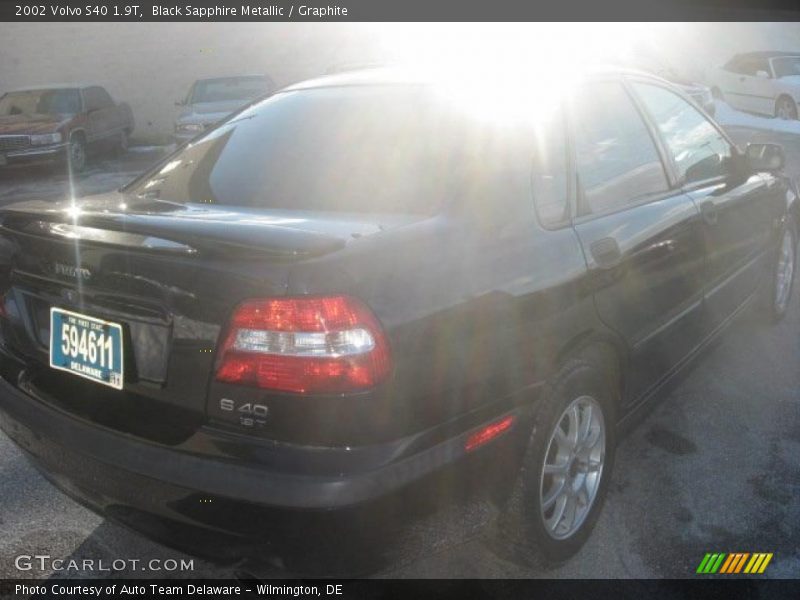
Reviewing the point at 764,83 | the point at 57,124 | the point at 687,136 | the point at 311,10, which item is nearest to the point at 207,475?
the point at 687,136

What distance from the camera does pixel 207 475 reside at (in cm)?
182

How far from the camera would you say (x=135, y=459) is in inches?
75.7

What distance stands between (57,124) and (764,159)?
12213 mm

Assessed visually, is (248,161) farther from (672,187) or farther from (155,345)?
(672,187)

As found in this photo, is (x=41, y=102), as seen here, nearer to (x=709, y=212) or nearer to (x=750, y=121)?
(x=709, y=212)

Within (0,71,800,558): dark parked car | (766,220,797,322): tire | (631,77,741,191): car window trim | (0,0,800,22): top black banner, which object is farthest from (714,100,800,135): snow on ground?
(0,71,800,558): dark parked car

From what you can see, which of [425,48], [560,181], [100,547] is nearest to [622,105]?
[560,181]

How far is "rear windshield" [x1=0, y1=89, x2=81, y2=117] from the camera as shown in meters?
13.7

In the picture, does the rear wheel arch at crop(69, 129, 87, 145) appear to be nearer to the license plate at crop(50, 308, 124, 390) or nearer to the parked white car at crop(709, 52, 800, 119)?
the license plate at crop(50, 308, 124, 390)

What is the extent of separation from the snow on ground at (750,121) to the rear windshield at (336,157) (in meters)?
13.9

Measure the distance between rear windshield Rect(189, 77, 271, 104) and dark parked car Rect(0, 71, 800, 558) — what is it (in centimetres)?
1202

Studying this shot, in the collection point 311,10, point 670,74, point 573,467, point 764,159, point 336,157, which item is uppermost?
point 311,10

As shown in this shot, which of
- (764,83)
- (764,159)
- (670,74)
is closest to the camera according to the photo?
(764,159)

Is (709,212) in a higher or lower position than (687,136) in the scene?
lower
